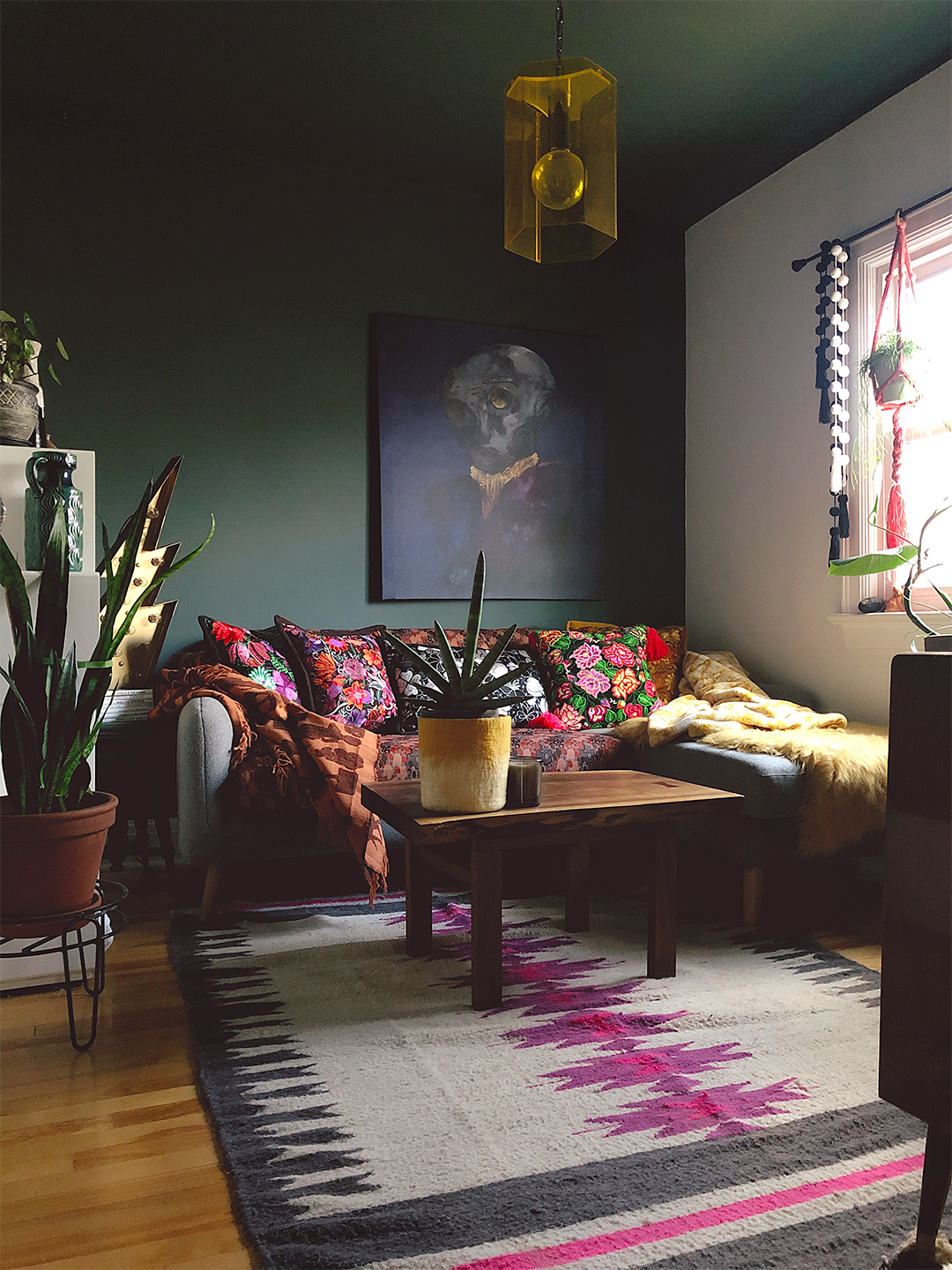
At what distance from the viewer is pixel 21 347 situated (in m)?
2.32

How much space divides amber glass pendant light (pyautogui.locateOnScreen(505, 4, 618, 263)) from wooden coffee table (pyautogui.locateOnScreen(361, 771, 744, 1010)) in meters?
1.28

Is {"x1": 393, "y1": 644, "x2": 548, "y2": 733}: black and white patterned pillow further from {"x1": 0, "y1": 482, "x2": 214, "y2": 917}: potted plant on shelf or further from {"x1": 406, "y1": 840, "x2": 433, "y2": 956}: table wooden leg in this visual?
{"x1": 0, "y1": 482, "x2": 214, "y2": 917}: potted plant on shelf

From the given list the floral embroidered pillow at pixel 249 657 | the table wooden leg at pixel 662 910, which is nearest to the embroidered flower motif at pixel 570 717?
the floral embroidered pillow at pixel 249 657

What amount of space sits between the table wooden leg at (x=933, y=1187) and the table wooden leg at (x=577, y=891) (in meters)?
1.43

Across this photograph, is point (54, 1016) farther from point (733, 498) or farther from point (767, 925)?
point (733, 498)

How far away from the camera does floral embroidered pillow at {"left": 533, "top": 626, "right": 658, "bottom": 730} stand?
3.65 metres

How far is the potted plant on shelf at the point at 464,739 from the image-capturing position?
76.3 inches

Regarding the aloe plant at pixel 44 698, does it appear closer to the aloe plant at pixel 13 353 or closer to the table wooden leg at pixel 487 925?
the aloe plant at pixel 13 353

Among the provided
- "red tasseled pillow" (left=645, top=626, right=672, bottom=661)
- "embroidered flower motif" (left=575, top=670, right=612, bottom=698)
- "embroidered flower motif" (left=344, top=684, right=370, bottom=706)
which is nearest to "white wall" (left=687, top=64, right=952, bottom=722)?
"red tasseled pillow" (left=645, top=626, right=672, bottom=661)

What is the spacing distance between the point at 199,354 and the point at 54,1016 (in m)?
2.63

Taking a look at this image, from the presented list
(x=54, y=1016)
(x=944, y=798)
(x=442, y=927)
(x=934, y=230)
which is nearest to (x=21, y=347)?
(x=54, y=1016)

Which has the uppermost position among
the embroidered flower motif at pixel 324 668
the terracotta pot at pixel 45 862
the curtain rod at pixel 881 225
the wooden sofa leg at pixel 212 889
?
the curtain rod at pixel 881 225

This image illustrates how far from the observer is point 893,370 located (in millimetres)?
3258

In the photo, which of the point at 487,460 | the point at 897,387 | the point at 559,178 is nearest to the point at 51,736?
the point at 559,178
